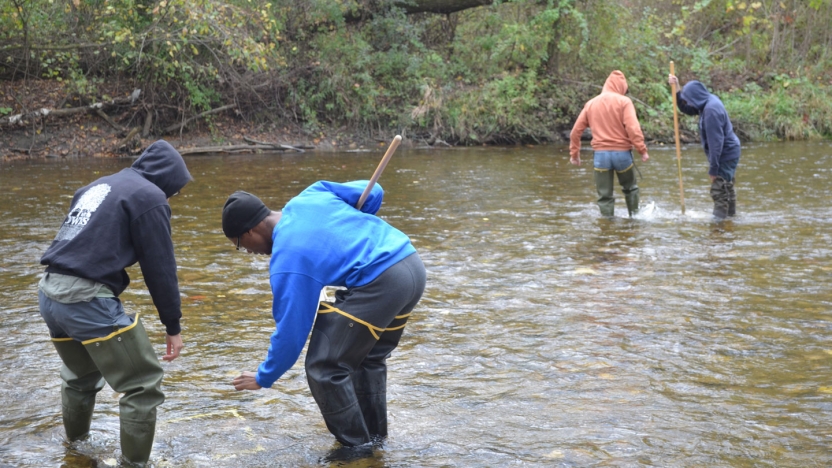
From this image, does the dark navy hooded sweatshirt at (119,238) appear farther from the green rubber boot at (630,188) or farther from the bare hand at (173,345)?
the green rubber boot at (630,188)

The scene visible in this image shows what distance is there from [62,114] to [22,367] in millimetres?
18318

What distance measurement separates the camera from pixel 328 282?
Answer: 4.16 m

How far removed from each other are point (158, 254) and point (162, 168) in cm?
48

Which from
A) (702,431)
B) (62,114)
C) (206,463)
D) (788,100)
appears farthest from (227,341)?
(788,100)

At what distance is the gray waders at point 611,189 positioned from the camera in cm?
1209

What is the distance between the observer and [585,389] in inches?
221

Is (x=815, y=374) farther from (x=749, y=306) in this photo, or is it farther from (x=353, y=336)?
(x=353, y=336)

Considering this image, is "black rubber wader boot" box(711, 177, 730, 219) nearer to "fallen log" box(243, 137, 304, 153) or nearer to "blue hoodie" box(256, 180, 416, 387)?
"blue hoodie" box(256, 180, 416, 387)

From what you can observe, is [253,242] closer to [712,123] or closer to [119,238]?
[119,238]

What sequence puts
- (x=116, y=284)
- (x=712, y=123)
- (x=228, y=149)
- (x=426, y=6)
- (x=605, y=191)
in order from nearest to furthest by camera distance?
(x=116, y=284) → (x=712, y=123) → (x=605, y=191) → (x=228, y=149) → (x=426, y=6)

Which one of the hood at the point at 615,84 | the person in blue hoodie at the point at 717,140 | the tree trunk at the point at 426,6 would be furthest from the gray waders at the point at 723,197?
the tree trunk at the point at 426,6

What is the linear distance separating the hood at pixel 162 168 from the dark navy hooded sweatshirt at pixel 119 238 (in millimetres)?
69

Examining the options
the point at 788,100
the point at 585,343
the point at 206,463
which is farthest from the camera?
the point at 788,100

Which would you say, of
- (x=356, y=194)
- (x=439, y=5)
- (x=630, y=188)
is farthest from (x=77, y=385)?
(x=439, y=5)
